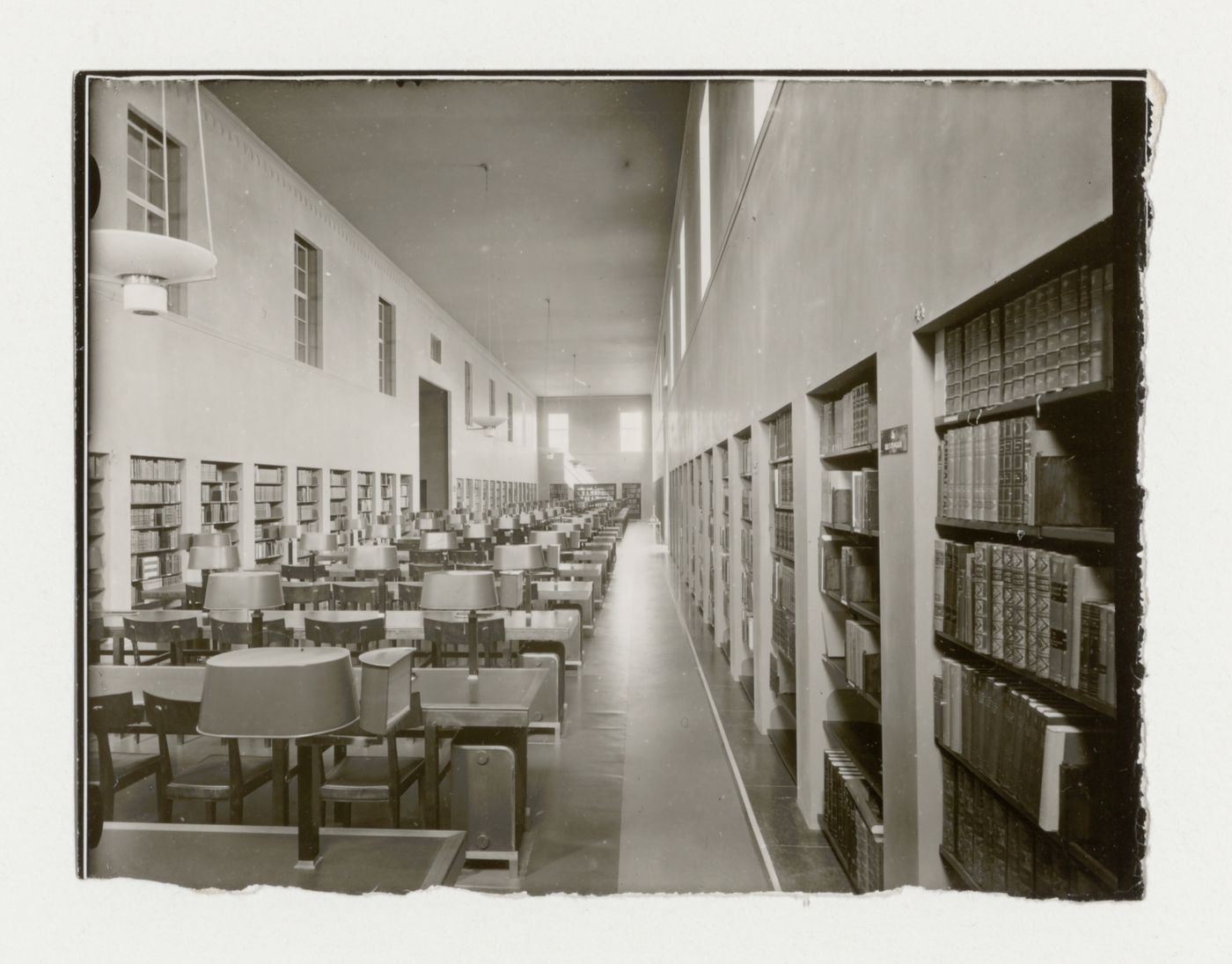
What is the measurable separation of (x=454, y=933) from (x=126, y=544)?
19.3 feet

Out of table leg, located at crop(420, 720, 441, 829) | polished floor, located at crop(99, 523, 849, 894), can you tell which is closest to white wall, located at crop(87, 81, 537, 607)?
table leg, located at crop(420, 720, 441, 829)

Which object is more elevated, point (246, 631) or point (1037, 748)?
point (1037, 748)

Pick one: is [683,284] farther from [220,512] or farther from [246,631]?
[246,631]

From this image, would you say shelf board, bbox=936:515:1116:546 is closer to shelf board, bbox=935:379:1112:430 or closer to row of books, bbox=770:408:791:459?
shelf board, bbox=935:379:1112:430

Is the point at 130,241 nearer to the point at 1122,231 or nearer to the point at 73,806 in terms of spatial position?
A: the point at 73,806

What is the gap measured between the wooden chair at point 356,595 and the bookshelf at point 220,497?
3.34 m

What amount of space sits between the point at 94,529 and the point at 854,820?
242 centimetres

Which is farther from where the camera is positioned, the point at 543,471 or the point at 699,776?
the point at 543,471

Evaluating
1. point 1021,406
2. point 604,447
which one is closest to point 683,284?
point 1021,406

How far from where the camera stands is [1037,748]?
4.85 ft

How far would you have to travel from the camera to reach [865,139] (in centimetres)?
212

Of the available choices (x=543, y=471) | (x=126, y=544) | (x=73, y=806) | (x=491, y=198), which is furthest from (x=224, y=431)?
(x=543, y=471)

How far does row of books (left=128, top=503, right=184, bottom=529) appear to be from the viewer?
6.70 metres

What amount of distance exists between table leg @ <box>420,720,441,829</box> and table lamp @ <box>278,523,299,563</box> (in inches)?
286
